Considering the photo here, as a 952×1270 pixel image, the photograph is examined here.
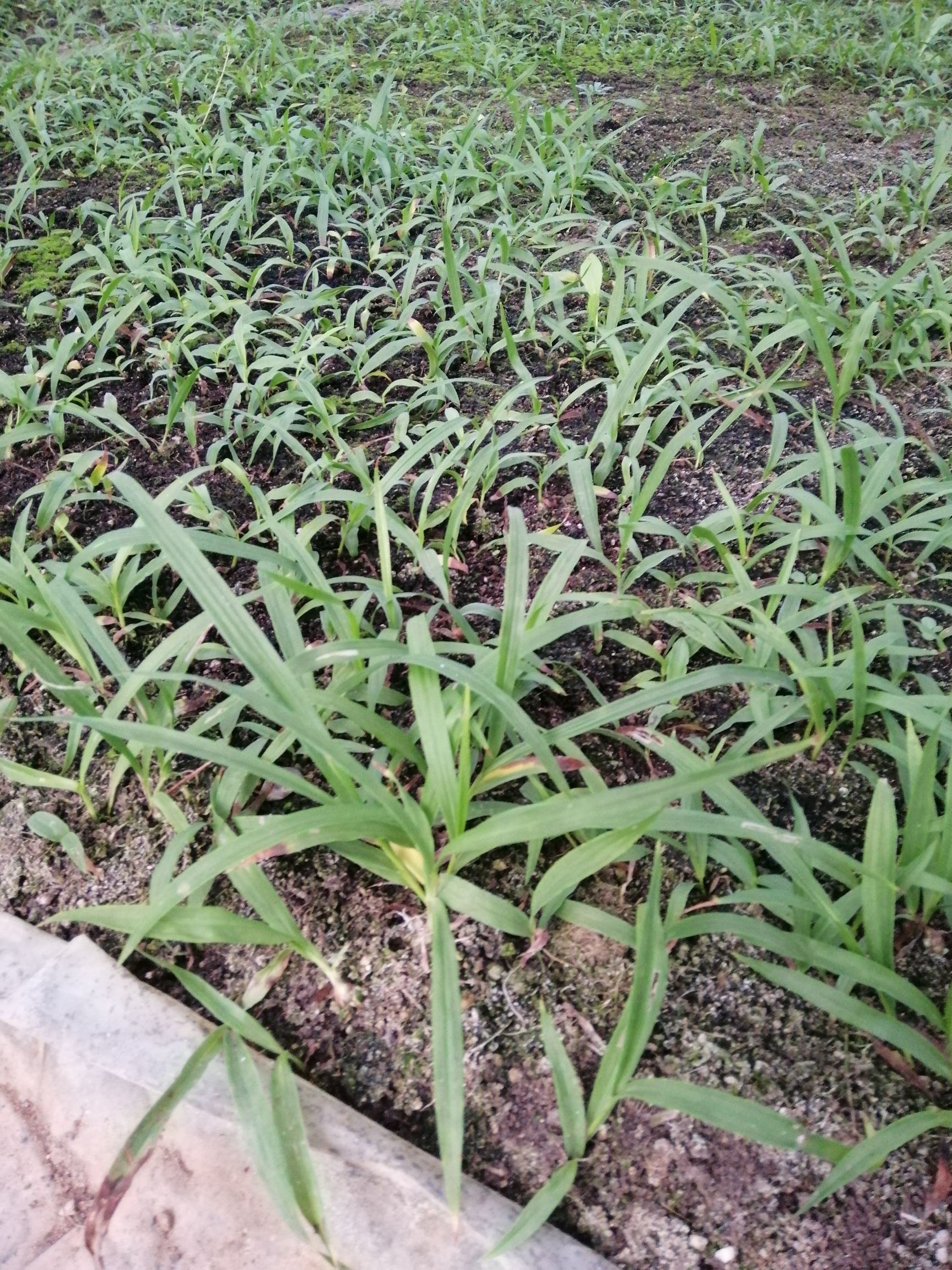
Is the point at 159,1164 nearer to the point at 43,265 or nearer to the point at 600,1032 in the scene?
the point at 600,1032

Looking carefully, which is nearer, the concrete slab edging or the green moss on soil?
the concrete slab edging

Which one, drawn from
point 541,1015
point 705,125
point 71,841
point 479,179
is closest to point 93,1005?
point 71,841

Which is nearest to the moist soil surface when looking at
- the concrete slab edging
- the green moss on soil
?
the concrete slab edging

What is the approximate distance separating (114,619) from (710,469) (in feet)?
3.95

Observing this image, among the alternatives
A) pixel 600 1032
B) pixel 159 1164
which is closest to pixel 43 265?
pixel 159 1164

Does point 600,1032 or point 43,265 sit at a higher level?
point 43,265

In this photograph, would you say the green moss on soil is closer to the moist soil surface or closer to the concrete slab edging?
the moist soil surface

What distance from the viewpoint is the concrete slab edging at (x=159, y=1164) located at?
0.96 metres

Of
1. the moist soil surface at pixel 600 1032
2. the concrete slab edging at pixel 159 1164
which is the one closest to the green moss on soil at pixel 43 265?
the moist soil surface at pixel 600 1032

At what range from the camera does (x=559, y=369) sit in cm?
221

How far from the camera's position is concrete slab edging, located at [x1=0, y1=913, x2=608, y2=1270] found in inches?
37.7

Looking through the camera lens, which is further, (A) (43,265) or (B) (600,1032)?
(A) (43,265)

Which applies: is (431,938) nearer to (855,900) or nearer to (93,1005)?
A: (93,1005)

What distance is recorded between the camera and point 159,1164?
1050 millimetres
